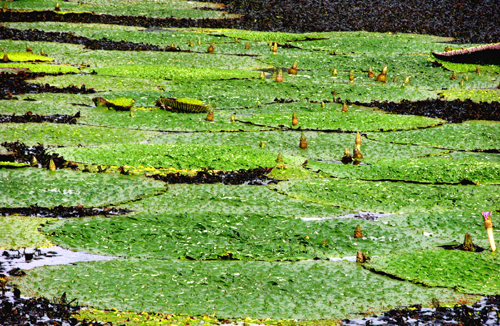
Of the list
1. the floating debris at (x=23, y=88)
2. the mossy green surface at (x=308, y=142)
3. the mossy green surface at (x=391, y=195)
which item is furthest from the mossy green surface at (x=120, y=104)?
the mossy green surface at (x=391, y=195)

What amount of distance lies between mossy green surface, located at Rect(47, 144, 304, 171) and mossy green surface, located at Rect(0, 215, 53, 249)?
1506 mm

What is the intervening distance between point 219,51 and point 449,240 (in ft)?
30.7

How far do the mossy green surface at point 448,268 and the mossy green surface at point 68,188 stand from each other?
216 centimetres

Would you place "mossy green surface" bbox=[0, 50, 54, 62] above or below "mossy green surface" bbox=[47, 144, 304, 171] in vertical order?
above

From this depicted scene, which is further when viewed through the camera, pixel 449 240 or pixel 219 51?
pixel 219 51

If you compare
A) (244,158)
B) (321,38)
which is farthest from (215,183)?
(321,38)

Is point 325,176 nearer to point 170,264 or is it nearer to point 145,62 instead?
point 170,264

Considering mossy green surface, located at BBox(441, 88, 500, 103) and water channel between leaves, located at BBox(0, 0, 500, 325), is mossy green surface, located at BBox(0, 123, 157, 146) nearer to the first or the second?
water channel between leaves, located at BBox(0, 0, 500, 325)

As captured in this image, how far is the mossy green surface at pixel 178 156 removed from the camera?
6602mm

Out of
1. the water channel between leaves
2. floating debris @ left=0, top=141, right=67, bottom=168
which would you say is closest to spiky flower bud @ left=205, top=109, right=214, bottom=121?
the water channel between leaves

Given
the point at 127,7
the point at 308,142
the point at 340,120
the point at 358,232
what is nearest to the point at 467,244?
the point at 358,232

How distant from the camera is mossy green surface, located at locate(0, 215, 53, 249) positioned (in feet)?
15.3

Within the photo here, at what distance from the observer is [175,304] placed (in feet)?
12.6

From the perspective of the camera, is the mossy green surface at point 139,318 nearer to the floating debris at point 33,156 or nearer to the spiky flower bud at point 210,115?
the floating debris at point 33,156
